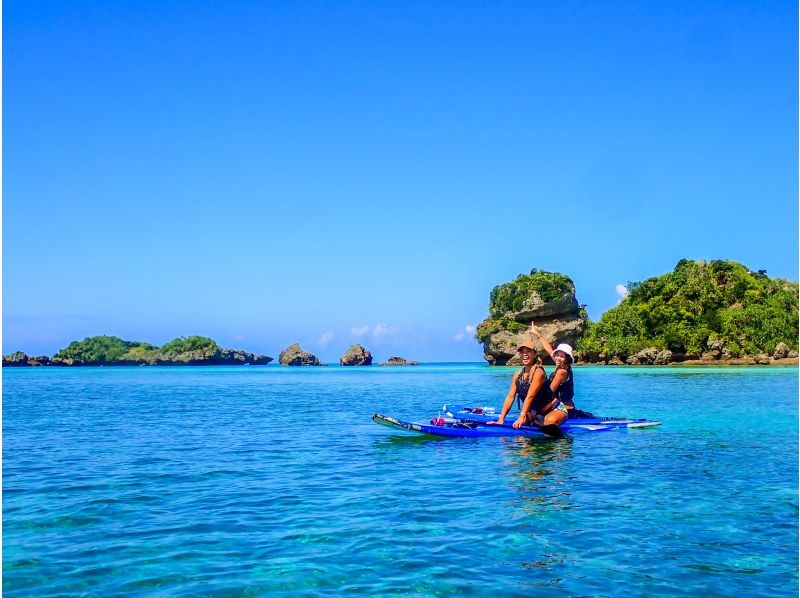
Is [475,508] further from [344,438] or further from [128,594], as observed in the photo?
[344,438]

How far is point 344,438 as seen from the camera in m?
20.1

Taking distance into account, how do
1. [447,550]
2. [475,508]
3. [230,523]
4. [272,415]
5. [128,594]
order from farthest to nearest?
[272,415] → [475,508] → [230,523] → [447,550] → [128,594]

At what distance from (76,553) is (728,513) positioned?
966 centimetres

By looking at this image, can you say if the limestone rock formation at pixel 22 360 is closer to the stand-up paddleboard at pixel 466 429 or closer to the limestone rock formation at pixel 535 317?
the limestone rock formation at pixel 535 317

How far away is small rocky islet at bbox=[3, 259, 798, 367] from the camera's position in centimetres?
9025

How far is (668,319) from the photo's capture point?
3814 inches

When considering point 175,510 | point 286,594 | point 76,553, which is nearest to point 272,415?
point 175,510

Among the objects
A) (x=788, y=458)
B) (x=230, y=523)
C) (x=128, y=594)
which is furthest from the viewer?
(x=788, y=458)

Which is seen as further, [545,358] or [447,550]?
[545,358]

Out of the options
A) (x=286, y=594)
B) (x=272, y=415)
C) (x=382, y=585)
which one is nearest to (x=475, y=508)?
(x=382, y=585)

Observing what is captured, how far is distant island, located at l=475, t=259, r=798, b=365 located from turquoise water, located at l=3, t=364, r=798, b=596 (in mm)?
77947

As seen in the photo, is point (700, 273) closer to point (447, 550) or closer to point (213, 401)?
point (213, 401)

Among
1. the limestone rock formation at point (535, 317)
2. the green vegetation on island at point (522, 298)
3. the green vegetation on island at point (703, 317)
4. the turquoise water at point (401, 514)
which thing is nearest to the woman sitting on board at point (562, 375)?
the turquoise water at point (401, 514)

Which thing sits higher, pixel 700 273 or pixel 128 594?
pixel 700 273
